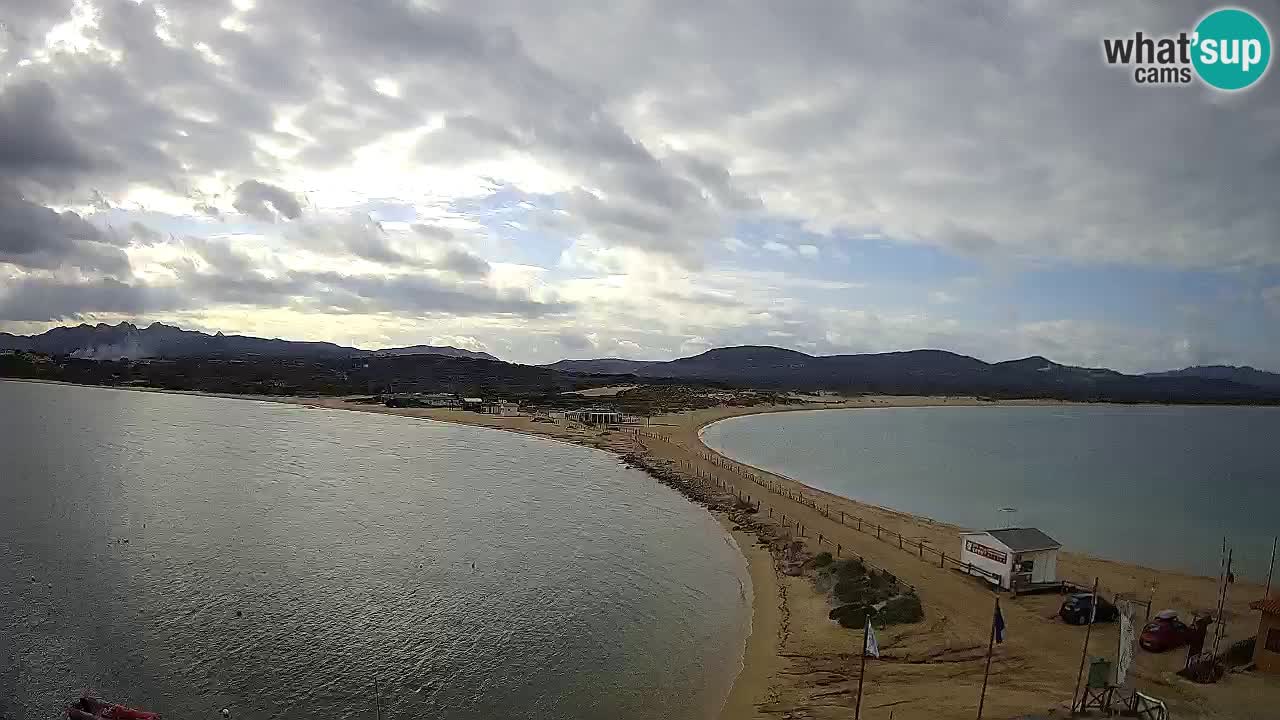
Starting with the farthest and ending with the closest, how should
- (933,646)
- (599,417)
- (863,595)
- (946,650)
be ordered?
1. (599,417)
2. (863,595)
3. (933,646)
4. (946,650)

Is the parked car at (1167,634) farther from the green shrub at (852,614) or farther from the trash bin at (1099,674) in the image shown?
the green shrub at (852,614)

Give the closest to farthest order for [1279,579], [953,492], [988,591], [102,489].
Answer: [988,591] → [1279,579] → [102,489] → [953,492]

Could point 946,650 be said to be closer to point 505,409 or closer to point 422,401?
point 505,409

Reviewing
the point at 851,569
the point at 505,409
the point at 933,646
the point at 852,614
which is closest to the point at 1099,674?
the point at 933,646

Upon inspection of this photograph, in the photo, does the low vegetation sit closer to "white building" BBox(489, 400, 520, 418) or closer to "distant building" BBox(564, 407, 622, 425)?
"distant building" BBox(564, 407, 622, 425)

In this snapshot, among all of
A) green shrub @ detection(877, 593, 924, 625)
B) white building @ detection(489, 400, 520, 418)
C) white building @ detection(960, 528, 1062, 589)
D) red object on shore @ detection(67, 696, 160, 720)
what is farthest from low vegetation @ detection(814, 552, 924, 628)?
white building @ detection(489, 400, 520, 418)

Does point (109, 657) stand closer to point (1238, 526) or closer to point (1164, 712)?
point (1164, 712)

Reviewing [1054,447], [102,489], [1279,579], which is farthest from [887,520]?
[1054,447]
